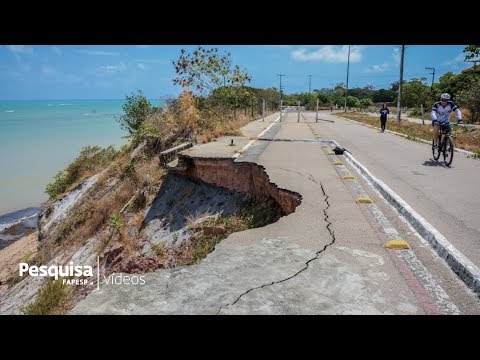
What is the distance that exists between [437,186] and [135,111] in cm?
1726

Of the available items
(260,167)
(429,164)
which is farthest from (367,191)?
(429,164)

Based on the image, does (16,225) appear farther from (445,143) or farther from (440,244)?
(440,244)

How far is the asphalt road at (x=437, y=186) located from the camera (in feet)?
18.2

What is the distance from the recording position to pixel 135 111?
2217 cm

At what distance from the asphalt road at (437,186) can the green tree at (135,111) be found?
11876 millimetres

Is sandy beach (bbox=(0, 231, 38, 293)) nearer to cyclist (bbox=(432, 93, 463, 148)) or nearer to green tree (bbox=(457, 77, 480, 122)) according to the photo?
cyclist (bbox=(432, 93, 463, 148))

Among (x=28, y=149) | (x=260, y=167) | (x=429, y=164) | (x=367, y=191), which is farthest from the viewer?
(x=28, y=149)

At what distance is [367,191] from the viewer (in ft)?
26.6

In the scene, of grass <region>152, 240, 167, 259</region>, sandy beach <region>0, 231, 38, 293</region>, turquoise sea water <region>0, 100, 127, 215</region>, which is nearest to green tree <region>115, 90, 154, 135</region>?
turquoise sea water <region>0, 100, 127, 215</region>

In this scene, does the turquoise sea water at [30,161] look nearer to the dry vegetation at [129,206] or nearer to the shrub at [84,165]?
the shrub at [84,165]
